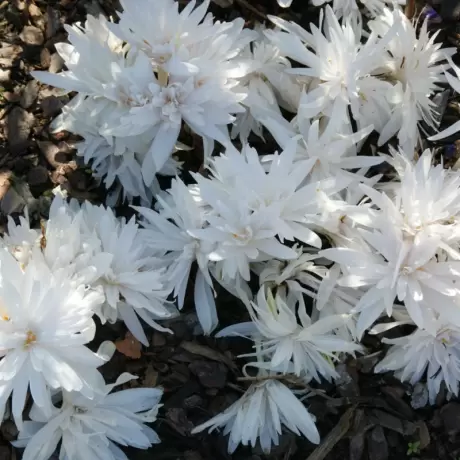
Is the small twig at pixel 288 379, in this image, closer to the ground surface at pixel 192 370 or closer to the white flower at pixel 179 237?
the ground surface at pixel 192 370

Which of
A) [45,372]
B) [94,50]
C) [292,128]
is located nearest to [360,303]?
[292,128]

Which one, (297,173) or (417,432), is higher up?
(297,173)

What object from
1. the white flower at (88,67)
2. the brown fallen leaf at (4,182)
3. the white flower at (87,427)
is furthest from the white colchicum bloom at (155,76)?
the white flower at (87,427)

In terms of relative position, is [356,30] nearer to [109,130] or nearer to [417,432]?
[109,130]

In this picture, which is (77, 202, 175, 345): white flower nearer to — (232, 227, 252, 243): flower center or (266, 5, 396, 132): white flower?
(232, 227, 252, 243): flower center

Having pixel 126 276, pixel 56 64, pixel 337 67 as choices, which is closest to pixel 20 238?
pixel 126 276

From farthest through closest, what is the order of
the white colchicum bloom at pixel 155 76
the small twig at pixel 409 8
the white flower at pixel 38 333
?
the small twig at pixel 409 8, the white colchicum bloom at pixel 155 76, the white flower at pixel 38 333
